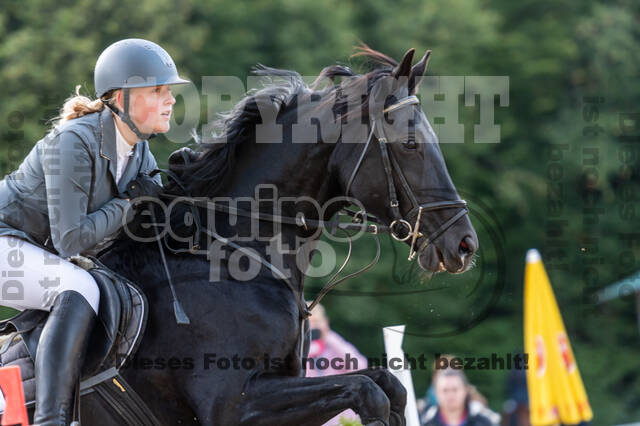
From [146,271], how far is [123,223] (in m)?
0.32

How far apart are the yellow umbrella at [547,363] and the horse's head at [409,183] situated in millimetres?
4953

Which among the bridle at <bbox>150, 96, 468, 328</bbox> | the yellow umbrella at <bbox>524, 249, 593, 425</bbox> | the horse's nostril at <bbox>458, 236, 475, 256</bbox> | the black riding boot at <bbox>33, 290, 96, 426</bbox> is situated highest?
the bridle at <bbox>150, 96, 468, 328</bbox>

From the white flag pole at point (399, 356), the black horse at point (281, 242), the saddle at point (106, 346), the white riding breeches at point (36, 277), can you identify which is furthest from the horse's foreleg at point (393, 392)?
the white riding breeches at point (36, 277)

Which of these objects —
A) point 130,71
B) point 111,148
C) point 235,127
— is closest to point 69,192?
point 111,148

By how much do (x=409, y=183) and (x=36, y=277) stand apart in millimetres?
1913

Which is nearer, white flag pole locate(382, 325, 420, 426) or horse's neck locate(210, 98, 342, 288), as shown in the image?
horse's neck locate(210, 98, 342, 288)

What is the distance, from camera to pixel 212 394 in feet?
13.4

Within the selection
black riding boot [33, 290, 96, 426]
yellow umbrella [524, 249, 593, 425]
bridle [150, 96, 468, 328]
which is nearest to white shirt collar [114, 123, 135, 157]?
bridle [150, 96, 468, 328]

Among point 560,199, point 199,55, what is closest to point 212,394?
point 199,55

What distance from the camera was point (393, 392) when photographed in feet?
13.6

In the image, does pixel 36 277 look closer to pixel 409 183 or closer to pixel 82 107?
pixel 82 107

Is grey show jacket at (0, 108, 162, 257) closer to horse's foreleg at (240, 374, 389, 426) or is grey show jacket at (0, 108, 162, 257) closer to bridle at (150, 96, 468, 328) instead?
bridle at (150, 96, 468, 328)

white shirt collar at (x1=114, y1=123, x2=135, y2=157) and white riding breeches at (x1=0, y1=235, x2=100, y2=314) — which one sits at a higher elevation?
white shirt collar at (x1=114, y1=123, x2=135, y2=157)

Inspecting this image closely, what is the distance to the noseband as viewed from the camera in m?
4.25
